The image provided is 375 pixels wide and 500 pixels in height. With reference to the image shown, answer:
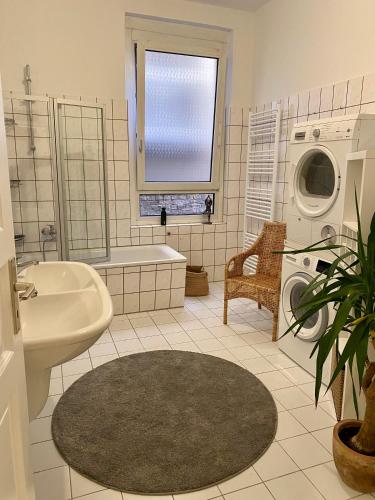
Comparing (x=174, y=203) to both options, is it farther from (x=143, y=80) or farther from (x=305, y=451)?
(x=305, y=451)

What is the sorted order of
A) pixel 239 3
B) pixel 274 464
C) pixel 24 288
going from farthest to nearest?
pixel 239 3 < pixel 274 464 < pixel 24 288

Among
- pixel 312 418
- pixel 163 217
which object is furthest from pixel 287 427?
pixel 163 217

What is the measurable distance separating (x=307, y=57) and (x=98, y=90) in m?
1.83

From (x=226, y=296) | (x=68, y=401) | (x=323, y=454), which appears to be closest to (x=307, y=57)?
(x=226, y=296)

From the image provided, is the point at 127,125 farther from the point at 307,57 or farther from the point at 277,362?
the point at 277,362

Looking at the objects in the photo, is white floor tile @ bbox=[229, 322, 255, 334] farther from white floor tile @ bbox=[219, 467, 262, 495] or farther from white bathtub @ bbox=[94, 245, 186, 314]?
white floor tile @ bbox=[219, 467, 262, 495]

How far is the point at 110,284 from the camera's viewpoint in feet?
11.1

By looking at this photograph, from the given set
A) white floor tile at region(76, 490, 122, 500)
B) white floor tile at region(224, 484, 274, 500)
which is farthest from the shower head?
white floor tile at region(224, 484, 274, 500)

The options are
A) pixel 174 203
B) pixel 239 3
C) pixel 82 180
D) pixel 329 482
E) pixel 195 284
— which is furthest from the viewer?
pixel 174 203

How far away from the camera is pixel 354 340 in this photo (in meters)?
1.36

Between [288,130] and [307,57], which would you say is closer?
[307,57]

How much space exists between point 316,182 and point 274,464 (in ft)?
5.44

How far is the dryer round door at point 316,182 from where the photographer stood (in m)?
2.27

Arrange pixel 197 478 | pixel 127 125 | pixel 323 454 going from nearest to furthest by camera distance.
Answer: pixel 197 478 < pixel 323 454 < pixel 127 125
